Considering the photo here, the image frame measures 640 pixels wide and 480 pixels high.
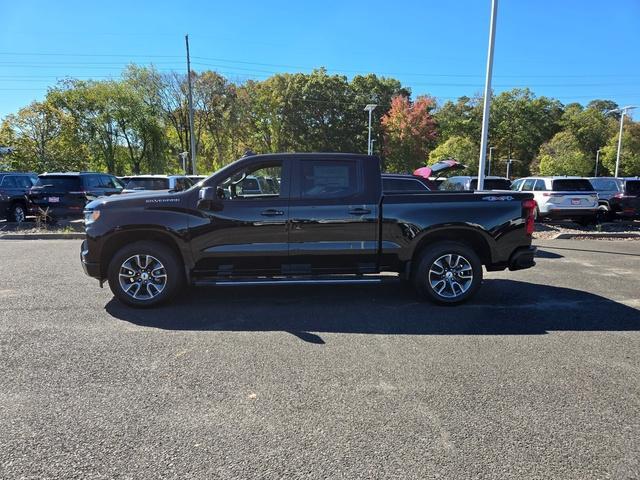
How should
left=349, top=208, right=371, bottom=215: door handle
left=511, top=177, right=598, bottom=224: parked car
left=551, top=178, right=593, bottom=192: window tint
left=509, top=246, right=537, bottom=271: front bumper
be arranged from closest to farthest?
left=349, top=208, right=371, bottom=215: door handle, left=509, top=246, right=537, bottom=271: front bumper, left=511, top=177, right=598, bottom=224: parked car, left=551, top=178, right=593, bottom=192: window tint

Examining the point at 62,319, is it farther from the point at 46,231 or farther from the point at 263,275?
the point at 46,231

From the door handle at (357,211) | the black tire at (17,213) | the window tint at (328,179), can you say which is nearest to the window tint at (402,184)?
the window tint at (328,179)

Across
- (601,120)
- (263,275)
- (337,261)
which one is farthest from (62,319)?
(601,120)

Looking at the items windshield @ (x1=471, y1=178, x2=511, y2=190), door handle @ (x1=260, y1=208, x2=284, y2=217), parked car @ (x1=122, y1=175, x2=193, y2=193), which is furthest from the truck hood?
windshield @ (x1=471, y1=178, x2=511, y2=190)

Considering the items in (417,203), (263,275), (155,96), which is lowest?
(263,275)

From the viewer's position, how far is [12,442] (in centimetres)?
302

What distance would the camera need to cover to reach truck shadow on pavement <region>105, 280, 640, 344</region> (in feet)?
17.6

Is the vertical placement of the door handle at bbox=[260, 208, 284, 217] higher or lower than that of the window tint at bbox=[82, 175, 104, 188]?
lower

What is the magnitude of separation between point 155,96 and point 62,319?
145ft

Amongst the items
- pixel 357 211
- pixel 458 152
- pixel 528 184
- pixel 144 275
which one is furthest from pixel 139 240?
pixel 458 152

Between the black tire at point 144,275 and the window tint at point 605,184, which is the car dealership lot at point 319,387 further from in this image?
the window tint at point 605,184

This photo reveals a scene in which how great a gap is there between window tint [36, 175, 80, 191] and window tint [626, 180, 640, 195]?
1820cm

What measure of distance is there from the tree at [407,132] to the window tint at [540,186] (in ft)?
112

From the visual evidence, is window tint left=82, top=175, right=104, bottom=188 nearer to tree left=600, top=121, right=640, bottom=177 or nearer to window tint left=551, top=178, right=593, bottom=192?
window tint left=551, top=178, right=593, bottom=192
